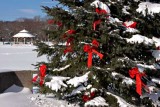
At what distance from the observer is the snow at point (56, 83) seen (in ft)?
18.0

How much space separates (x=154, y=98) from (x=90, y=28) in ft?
5.09

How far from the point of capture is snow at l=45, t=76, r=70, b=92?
18.0 feet

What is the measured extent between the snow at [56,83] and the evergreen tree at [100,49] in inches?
1.4

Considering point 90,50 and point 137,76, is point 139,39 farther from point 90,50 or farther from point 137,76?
point 90,50

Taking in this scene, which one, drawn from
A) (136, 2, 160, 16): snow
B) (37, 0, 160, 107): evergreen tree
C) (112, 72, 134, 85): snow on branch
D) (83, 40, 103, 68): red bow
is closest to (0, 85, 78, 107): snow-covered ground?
(37, 0, 160, 107): evergreen tree

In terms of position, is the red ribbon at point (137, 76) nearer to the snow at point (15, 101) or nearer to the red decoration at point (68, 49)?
the red decoration at point (68, 49)

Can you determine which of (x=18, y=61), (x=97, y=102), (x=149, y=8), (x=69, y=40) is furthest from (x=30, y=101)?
(x=18, y=61)

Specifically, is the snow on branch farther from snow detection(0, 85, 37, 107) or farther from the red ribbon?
snow detection(0, 85, 37, 107)

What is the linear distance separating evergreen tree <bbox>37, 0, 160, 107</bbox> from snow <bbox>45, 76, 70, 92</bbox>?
34 millimetres

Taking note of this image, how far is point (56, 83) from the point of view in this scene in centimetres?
557

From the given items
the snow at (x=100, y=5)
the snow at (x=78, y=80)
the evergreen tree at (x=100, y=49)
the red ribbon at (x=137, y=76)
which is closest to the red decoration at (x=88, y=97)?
the evergreen tree at (x=100, y=49)

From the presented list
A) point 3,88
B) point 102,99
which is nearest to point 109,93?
point 102,99

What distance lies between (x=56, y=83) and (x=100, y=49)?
882 millimetres

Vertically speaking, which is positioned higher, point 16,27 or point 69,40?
point 69,40
